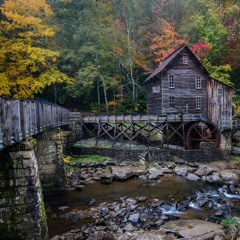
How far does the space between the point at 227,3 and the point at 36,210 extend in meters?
6.99

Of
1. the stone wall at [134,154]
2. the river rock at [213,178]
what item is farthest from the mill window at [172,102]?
the river rock at [213,178]

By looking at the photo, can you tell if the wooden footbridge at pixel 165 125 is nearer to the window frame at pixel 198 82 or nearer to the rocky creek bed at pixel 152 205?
the rocky creek bed at pixel 152 205

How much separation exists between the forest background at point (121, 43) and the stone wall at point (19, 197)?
1602 cm

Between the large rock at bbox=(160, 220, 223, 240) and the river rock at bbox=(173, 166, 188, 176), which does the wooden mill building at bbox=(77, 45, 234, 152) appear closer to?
the river rock at bbox=(173, 166, 188, 176)

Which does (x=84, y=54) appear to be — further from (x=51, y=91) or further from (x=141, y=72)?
(x=141, y=72)

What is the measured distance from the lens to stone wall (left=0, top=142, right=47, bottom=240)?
22.0 ft

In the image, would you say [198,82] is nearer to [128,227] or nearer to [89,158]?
[89,158]

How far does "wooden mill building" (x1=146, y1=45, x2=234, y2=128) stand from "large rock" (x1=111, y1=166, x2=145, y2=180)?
8485mm

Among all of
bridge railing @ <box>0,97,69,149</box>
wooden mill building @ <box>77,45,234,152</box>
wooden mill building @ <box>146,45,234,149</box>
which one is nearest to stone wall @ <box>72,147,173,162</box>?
wooden mill building @ <box>77,45,234,152</box>

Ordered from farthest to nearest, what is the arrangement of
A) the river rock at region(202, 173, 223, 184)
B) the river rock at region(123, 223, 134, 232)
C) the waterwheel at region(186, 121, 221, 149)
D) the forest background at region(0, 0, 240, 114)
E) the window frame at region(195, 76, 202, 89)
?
1. the forest background at region(0, 0, 240, 114)
2. the window frame at region(195, 76, 202, 89)
3. the waterwheel at region(186, 121, 221, 149)
4. the river rock at region(202, 173, 223, 184)
5. the river rock at region(123, 223, 134, 232)

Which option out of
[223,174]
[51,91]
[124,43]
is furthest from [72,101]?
[223,174]

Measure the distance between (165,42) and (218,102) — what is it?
9.39 m

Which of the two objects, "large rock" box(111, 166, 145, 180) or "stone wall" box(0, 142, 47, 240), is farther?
"large rock" box(111, 166, 145, 180)

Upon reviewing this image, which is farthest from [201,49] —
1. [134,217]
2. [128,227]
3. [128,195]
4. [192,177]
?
[128,227]
